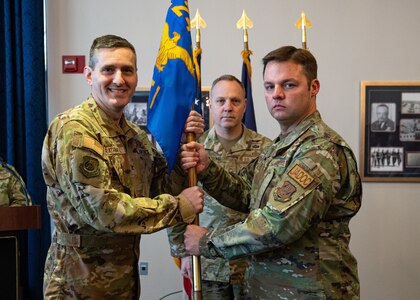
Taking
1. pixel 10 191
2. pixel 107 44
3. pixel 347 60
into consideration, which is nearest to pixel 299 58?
pixel 107 44

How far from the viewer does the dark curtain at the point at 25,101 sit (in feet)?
13.3

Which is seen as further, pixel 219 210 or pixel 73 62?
pixel 73 62

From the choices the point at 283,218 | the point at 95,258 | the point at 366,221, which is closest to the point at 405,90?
the point at 366,221

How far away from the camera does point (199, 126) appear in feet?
7.30

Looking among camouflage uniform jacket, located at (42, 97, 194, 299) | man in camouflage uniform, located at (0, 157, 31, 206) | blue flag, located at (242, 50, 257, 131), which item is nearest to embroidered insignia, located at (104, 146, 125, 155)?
camouflage uniform jacket, located at (42, 97, 194, 299)

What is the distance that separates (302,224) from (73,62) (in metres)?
3.14

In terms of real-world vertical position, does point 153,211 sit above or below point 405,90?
below

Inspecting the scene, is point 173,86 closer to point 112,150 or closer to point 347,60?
point 112,150

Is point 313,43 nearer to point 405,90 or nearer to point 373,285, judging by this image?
point 405,90

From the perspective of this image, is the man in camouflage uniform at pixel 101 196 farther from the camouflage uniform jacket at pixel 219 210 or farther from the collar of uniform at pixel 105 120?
the camouflage uniform jacket at pixel 219 210

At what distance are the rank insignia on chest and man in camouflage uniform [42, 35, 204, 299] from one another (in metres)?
0.40

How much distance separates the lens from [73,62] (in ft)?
14.0

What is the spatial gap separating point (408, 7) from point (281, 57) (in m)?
2.75

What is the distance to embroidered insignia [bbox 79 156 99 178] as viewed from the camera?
5.69 feet
